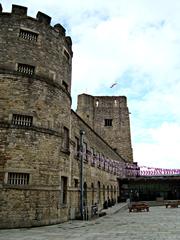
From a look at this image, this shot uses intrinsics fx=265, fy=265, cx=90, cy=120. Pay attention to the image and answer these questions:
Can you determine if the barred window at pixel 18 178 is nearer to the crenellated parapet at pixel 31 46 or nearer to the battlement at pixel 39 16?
the crenellated parapet at pixel 31 46

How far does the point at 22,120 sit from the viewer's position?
13.8 m

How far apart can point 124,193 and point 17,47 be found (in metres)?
31.1

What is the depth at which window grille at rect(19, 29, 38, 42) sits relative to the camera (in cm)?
1513

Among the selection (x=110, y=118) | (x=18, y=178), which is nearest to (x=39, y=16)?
(x=18, y=178)

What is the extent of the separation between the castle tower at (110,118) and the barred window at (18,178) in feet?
109

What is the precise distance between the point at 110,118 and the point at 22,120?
33692 millimetres

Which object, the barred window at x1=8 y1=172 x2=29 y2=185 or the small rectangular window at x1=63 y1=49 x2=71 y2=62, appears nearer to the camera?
the barred window at x1=8 y1=172 x2=29 y2=185

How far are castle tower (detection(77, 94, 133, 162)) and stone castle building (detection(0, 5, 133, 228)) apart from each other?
26693 mm

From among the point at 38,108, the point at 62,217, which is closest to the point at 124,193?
the point at 62,217

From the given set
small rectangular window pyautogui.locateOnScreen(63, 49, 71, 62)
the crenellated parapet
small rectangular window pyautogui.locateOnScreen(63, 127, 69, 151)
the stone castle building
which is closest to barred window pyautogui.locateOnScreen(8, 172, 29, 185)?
the stone castle building

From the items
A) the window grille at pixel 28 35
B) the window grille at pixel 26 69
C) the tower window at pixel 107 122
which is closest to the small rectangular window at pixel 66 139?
the window grille at pixel 26 69

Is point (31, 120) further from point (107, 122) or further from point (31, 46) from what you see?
point (107, 122)

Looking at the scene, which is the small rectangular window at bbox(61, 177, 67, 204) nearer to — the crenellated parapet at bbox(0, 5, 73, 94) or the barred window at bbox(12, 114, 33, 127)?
the barred window at bbox(12, 114, 33, 127)

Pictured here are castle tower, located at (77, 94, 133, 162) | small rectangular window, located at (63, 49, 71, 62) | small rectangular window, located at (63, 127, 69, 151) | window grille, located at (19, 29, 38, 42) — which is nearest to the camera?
window grille, located at (19, 29, 38, 42)
